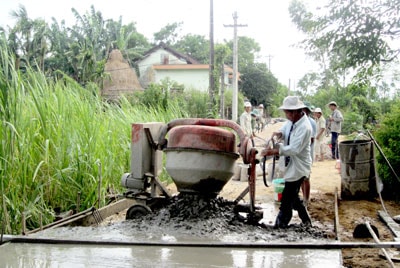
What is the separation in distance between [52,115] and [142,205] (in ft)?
6.27

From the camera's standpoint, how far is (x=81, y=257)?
14.1 feet

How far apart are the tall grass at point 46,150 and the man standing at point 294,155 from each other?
2.33 metres


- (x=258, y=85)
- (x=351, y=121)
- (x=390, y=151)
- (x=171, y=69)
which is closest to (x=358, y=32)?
(x=390, y=151)

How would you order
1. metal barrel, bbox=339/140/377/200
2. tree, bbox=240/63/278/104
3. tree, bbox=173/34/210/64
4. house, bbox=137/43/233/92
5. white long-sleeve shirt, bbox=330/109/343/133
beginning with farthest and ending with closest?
tree, bbox=173/34/210/64, tree, bbox=240/63/278/104, house, bbox=137/43/233/92, white long-sleeve shirt, bbox=330/109/343/133, metal barrel, bbox=339/140/377/200

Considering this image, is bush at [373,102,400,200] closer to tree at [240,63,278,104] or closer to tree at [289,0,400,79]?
tree at [289,0,400,79]

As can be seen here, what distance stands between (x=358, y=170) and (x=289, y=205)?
3.28 meters

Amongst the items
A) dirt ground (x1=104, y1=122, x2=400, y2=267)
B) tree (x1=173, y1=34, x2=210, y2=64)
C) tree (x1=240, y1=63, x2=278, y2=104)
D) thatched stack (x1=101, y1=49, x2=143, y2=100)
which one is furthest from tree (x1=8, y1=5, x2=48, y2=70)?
dirt ground (x1=104, y1=122, x2=400, y2=267)

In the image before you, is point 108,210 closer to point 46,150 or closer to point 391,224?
point 46,150

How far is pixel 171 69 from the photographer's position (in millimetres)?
45469

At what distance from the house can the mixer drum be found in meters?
36.1

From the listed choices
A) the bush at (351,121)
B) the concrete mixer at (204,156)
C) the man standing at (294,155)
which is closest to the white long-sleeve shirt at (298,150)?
the man standing at (294,155)

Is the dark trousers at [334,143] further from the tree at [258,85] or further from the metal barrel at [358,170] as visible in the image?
the tree at [258,85]

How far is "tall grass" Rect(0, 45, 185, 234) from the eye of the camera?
5.62 metres

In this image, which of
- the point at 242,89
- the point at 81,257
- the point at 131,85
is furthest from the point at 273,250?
the point at 242,89
